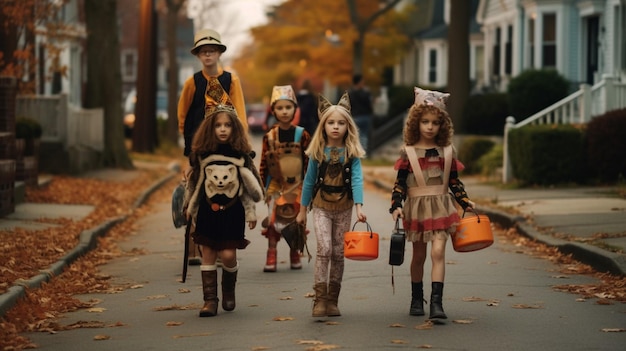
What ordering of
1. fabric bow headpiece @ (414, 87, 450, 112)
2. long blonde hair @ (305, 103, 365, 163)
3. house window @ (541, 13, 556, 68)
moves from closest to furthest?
1. fabric bow headpiece @ (414, 87, 450, 112)
2. long blonde hair @ (305, 103, 365, 163)
3. house window @ (541, 13, 556, 68)

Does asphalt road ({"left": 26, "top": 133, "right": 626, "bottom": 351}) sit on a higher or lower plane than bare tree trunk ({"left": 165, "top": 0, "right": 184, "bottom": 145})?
lower

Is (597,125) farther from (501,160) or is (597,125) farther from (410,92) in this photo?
(410,92)

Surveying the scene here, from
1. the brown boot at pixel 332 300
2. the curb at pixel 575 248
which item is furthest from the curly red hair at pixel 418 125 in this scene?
the curb at pixel 575 248

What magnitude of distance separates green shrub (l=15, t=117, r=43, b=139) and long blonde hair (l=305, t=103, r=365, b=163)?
503 inches

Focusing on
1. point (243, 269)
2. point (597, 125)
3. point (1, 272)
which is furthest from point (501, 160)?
point (1, 272)

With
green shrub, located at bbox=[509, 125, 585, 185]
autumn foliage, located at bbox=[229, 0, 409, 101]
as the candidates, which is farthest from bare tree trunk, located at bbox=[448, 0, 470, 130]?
autumn foliage, located at bbox=[229, 0, 409, 101]

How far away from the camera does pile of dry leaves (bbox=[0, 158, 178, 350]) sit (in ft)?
30.6

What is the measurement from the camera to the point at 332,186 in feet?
31.2

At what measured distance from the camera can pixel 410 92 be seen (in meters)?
50.5

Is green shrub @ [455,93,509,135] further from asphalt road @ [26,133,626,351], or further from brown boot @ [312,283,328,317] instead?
brown boot @ [312,283,328,317]

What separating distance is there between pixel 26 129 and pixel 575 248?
38.6 feet

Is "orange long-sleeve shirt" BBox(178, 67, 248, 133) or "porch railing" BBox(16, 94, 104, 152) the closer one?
"orange long-sleeve shirt" BBox(178, 67, 248, 133)

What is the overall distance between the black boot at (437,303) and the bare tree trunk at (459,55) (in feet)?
75.9

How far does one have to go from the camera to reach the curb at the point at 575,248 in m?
11.7
